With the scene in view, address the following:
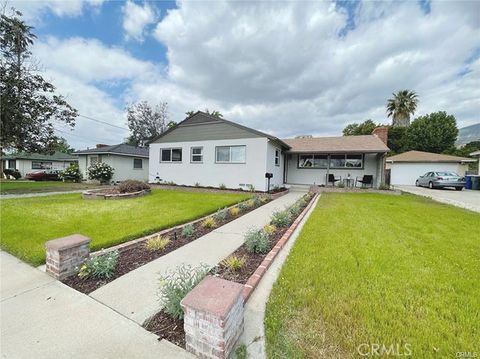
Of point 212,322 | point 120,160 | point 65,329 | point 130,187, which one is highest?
point 120,160

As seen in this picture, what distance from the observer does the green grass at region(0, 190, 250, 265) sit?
453 cm

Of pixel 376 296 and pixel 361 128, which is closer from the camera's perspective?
pixel 376 296

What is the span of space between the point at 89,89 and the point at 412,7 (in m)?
21.3

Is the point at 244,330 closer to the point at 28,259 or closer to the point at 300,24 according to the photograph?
the point at 28,259

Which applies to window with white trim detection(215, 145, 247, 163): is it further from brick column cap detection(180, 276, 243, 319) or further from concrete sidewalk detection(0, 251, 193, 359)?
brick column cap detection(180, 276, 243, 319)

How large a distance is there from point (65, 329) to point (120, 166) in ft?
69.1

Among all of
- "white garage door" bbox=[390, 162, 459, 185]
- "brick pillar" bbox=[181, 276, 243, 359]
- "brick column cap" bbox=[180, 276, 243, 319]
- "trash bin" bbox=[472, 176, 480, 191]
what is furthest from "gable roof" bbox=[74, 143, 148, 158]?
"trash bin" bbox=[472, 176, 480, 191]

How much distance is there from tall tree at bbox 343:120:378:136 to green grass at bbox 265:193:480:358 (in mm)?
36116

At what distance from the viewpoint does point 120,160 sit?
20.8 m

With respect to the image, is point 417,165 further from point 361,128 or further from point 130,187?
point 130,187

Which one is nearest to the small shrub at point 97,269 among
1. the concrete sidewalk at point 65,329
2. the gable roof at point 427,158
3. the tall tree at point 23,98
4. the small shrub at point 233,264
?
the concrete sidewalk at point 65,329

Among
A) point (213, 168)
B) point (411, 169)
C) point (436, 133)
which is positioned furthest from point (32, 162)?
point (436, 133)

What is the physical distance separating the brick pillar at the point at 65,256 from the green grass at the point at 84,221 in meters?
0.78

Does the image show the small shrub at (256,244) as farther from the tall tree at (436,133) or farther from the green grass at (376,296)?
the tall tree at (436,133)
